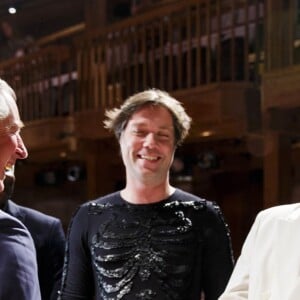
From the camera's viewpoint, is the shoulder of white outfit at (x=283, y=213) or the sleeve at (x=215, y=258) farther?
the sleeve at (x=215, y=258)

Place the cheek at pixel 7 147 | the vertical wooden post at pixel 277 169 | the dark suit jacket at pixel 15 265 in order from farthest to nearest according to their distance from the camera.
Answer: the vertical wooden post at pixel 277 169 → the cheek at pixel 7 147 → the dark suit jacket at pixel 15 265

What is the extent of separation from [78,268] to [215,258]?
43 cm

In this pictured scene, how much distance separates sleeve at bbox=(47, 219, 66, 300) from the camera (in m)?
2.21

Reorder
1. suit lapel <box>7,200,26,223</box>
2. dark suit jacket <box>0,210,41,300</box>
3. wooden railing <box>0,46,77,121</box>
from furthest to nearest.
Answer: wooden railing <box>0,46,77,121</box>
suit lapel <box>7,200,26,223</box>
dark suit jacket <box>0,210,41,300</box>

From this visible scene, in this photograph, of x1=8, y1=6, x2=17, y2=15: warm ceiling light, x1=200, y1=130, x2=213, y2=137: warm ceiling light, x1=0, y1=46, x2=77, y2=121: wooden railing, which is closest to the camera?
x1=200, y1=130, x2=213, y2=137: warm ceiling light

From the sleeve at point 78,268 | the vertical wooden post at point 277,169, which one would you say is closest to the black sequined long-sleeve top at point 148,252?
the sleeve at point 78,268

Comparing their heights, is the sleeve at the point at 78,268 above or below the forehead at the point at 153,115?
below

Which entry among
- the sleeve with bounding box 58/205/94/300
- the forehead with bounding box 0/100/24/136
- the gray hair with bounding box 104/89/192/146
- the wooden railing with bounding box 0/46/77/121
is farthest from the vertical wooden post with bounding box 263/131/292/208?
the forehead with bounding box 0/100/24/136

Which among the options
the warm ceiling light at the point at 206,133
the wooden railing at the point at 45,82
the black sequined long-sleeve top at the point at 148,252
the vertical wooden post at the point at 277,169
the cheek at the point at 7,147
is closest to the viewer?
the cheek at the point at 7,147

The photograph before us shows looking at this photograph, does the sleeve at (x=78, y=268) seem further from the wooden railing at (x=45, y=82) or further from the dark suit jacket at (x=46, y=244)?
the wooden railing at (x=45, y=82)

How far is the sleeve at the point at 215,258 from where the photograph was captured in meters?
2.05

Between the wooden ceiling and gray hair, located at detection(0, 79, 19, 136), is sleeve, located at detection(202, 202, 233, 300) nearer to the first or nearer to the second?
gray hair, located at detection(0, 79, 19, 136)

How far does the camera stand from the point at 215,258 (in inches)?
81.4

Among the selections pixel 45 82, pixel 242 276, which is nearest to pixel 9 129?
pixel 242 276
